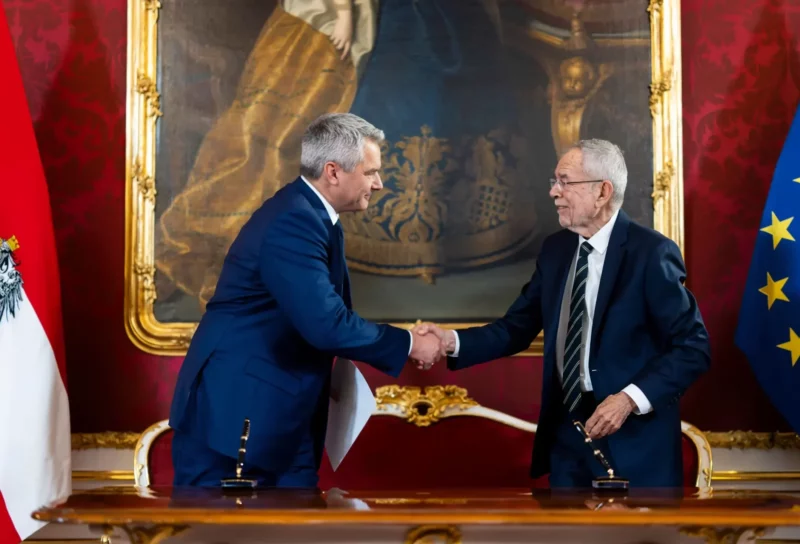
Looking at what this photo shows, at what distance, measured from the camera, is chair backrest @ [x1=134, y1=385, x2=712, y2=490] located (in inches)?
143

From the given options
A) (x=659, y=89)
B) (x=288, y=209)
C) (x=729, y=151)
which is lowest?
(x=288, y=209)

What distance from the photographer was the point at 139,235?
3896 millimetres

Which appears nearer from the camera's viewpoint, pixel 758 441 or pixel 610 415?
pixel 610 415

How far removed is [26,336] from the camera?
3.41m

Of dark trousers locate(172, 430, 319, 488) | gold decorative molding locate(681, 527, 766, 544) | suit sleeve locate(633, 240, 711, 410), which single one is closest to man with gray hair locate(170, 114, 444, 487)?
dark trousers locate(172, 430, 319, 488)

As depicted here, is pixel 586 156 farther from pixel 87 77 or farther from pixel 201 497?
pixel 87 77

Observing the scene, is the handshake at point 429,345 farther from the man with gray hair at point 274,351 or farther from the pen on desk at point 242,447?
the pen on desk at point 242,447

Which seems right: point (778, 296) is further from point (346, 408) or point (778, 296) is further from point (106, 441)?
point (106, 441)

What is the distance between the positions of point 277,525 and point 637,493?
2.82ft

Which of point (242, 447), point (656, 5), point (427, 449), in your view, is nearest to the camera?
point (242, 447)

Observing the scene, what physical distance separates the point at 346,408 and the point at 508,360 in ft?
3.35

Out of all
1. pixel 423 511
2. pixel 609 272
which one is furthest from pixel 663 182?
pixel 423 511

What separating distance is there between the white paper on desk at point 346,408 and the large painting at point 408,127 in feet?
2.80

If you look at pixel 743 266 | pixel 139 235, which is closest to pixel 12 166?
pixel 139 235
